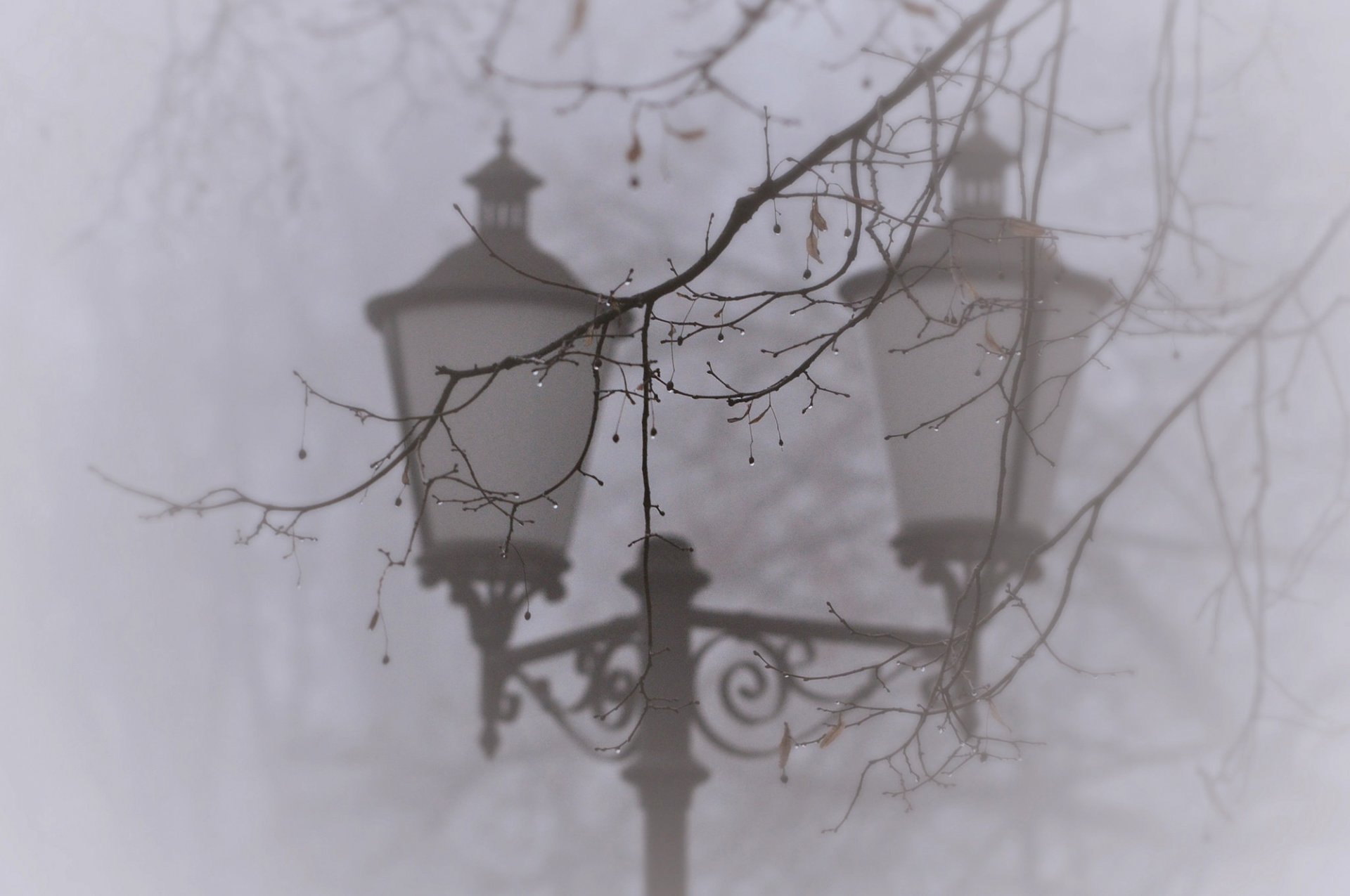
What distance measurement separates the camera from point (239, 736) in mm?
986

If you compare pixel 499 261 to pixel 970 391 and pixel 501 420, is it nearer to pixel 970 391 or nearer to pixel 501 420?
pixel 501 420

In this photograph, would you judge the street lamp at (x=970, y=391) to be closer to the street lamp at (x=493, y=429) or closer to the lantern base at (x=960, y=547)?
the lantern base at (x=960, y=547)

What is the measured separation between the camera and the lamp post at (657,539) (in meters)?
0.90

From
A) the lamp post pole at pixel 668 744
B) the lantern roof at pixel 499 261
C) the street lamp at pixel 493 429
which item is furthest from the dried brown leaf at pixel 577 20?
the lamp post pole at pixel 668 744

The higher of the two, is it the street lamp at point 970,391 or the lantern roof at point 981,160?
the lantern roof at point 981,160

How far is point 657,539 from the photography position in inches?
38.1

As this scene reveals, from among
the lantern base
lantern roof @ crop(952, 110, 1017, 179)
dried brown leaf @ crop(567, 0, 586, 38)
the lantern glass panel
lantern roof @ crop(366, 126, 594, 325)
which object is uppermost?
dried brown leaf @ crop(567, 0, 586, 38)

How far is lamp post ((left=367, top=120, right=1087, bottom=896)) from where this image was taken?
900mm

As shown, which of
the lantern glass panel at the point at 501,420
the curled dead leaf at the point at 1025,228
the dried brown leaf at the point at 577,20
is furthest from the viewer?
the dried brown leaf at the point at 577,20

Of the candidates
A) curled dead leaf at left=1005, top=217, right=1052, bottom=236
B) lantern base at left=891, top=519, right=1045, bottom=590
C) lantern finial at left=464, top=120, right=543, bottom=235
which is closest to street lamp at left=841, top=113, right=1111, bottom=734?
lantern base at left=891, top=519, right=1045, bottom=590

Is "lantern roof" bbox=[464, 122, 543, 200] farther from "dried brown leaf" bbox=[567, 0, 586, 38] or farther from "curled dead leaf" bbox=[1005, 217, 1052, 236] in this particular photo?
"curled dead leaf" bbox=[1005, 217, 1052, 236]

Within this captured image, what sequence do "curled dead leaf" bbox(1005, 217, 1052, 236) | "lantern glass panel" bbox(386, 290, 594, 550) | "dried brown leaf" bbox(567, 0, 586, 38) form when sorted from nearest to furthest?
1. "curled dead leaf" bbox(1005, 217, 1052, 236)
2. "lantern glass panel" bbox(386, 290, 594, 550)
3. "dried brown leaf" bbox(567, 0, 586, 38)

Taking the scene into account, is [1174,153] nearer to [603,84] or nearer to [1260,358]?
[1260,358]

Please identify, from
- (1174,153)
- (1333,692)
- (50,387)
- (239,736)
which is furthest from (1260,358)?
(50,387)
